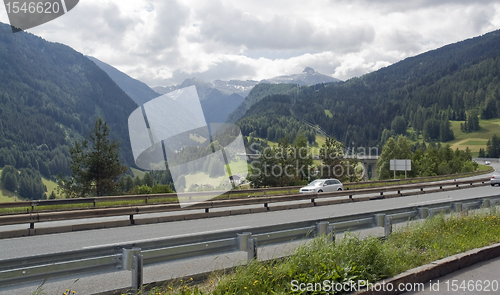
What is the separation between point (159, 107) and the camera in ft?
20.2

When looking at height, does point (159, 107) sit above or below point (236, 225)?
above

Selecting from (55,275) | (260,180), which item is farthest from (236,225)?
(260,180)

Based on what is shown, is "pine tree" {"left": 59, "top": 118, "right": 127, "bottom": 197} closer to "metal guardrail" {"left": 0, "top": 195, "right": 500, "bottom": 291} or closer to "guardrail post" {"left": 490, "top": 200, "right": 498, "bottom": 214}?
"guardrail post" {"left": 490, "top": 200, "right": 498, "bottom": 214}

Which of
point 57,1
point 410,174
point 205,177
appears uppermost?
point 57,1

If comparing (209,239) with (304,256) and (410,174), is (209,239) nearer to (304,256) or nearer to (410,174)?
(304,256)

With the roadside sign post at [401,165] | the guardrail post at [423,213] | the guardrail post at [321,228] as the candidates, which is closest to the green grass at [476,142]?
the roadside sign post at [401,165]

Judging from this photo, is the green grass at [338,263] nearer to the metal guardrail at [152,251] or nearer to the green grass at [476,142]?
the metal guardrail at [152,251]

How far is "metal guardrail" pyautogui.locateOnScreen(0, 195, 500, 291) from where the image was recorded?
3.98 meters

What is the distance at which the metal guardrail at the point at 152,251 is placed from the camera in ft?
13.1

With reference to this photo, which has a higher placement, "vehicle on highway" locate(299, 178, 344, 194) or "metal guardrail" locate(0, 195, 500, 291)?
"metal guardrail" locate(0, 195, 500, 291)

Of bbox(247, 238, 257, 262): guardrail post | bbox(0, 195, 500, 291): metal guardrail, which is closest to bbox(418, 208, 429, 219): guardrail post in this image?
bbox(0, 195, 500, 291): metal guardrail

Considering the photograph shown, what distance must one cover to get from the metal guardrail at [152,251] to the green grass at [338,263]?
1.06 feet

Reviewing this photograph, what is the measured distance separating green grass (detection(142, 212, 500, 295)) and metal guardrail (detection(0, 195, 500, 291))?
0.32 m

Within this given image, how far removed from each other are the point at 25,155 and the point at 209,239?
209 meters
